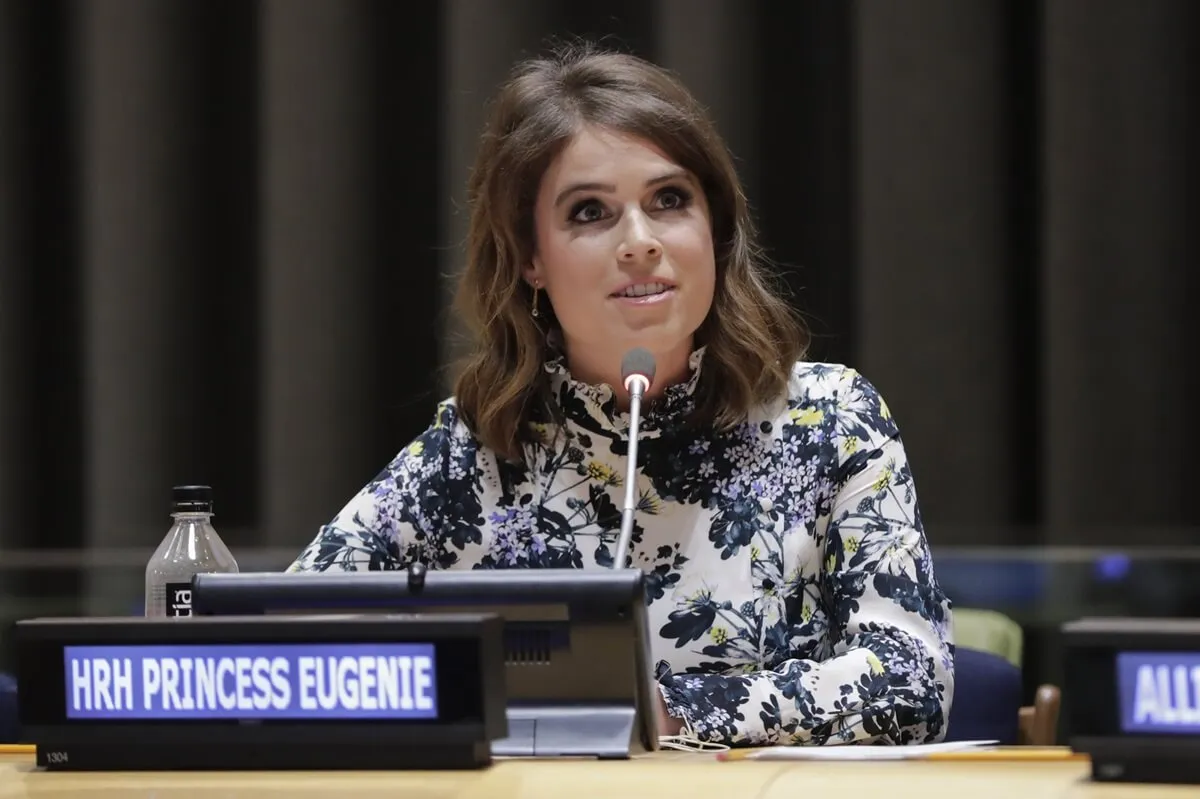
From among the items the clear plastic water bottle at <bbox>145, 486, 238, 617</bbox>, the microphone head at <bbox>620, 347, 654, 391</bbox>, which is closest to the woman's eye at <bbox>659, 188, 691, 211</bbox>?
the microphone head at <bbox>620, 347, 654, 391</bbox>

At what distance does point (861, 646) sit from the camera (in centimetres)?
158

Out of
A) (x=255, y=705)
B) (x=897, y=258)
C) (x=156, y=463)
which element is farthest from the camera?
(x=156, y=463)

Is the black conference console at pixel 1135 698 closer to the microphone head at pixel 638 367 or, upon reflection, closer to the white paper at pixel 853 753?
the white paper at pixel 853 753

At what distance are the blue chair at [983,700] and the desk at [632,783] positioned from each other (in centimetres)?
83

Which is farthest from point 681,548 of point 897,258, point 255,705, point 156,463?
point 156,463

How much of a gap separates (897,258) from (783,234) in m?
0.23

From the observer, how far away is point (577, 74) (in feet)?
6.00

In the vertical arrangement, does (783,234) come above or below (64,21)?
below

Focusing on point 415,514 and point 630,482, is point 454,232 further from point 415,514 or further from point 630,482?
point 630,482

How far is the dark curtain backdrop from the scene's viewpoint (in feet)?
9.35

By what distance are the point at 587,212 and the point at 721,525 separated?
1.18 feet

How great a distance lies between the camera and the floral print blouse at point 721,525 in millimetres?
1621

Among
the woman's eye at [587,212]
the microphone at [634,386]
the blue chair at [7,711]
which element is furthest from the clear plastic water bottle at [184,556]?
the woman's eye at [587,212]

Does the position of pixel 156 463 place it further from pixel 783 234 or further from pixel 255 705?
pixel 255 705
